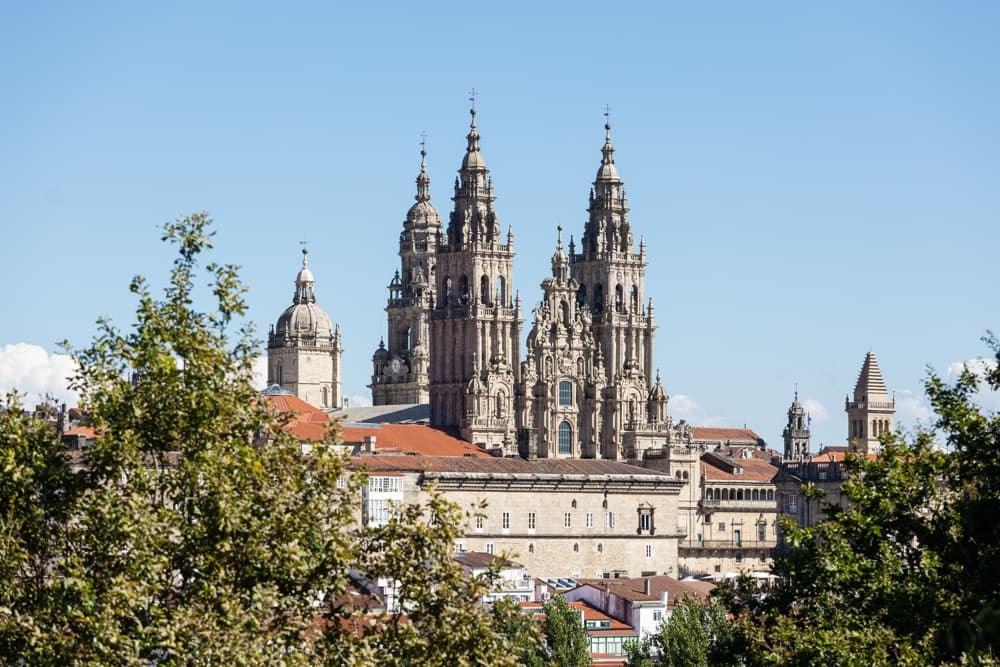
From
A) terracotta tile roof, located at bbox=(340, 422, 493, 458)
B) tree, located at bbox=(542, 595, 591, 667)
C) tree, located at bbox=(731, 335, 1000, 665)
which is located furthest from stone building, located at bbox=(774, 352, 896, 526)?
tree, located at bbox=(731, 335, 1000, 665)

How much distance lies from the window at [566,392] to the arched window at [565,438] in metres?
1.91

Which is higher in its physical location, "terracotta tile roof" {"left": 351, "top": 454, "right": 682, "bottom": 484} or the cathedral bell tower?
the cathedral bell tower

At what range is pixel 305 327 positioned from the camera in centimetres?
19775

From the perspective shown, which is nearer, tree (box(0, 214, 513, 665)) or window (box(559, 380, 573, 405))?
tree (box(0, 214, 513, 665))

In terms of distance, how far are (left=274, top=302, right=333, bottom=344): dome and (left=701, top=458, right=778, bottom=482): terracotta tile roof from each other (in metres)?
41.8

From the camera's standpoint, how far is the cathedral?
153 meters

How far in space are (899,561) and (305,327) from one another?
15254 cm

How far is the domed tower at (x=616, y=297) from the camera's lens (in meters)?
160

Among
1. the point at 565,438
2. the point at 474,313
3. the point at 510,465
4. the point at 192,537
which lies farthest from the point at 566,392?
the point at 192,537

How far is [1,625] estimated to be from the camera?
32188 millimetres

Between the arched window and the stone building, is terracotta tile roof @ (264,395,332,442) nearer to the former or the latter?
the arched window

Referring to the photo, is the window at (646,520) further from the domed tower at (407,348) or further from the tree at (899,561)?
the tree at (899,561)

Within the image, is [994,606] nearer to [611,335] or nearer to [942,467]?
[942,467]

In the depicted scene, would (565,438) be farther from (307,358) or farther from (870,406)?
(307,358)
